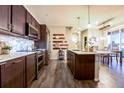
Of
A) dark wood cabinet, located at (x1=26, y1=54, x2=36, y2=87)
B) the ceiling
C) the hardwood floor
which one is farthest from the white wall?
dark wood cabinet, located at (x1=26, y1=54, x2=36, y2=87)

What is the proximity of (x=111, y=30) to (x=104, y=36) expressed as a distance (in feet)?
2.96

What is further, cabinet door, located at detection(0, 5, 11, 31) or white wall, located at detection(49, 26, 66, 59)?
white wall, located at detection(49, 26, 66, 59)

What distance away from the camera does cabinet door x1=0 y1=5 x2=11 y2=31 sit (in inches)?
107

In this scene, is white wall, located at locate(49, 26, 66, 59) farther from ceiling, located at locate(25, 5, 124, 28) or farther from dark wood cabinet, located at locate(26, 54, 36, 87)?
dark wood cabinet, located at locate(26, 54, 36, 87)

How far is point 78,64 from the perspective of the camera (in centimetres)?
438

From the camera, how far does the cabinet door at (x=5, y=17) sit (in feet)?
8.95

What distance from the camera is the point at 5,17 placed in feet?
9.49

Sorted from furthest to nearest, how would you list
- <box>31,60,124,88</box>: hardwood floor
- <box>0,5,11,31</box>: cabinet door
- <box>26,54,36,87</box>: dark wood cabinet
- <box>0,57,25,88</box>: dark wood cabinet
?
1. <box>31,60,124,88</box>: hardwood floor
2. <box>26,54,36,87</box>: dark wood cabinet
3. <box>0,5,11,31</box>: cabinet door
4. <box>0,57,25,88</box>: dark wood cabinet


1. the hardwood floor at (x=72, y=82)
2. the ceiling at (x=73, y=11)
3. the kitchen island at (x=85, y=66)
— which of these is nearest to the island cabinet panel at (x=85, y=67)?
the kitchen island at (x=85, y=66)

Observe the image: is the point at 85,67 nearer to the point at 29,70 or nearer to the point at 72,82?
the point at 72,82

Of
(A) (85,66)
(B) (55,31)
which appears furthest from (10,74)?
(B) (55,31)

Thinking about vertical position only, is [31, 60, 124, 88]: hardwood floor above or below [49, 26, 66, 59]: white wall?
below
